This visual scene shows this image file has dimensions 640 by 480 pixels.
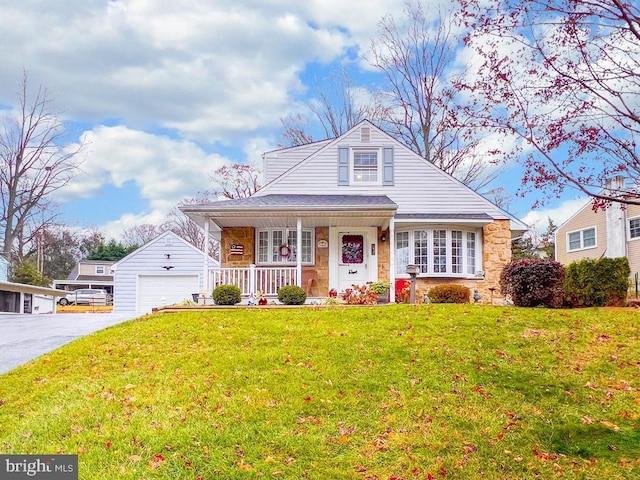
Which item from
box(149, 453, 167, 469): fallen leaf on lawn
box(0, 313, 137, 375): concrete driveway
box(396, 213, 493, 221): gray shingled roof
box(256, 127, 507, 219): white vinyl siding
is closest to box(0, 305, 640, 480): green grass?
box(149, 453, 167, 469): fallen leaf on lawn

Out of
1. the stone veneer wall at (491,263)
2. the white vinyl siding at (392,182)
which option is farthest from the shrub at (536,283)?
the white vinyl siding at (392,182)

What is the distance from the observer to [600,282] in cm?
1176

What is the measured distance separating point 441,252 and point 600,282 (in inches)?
166

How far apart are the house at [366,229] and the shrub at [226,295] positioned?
52.0 inches

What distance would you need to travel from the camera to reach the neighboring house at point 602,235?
22.7 m

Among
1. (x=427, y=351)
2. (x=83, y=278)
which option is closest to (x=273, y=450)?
(x=427, y=351)

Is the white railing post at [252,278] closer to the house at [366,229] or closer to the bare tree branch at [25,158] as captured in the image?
the house at [366,229]

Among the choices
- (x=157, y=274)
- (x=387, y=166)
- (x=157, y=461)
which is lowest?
(x=157, y=461)

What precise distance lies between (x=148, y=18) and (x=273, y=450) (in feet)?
38.2

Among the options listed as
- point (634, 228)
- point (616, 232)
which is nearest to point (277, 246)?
point (616, 232)

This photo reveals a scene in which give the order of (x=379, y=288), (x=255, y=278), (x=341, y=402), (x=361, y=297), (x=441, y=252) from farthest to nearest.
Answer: (x=441, y=252) < (x=255, y=278) < (x=379, y=288) < (x=361, y=297) < (x=341, y=402)

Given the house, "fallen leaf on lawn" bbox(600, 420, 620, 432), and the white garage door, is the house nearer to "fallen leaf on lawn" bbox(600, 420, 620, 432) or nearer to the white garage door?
the white garage door

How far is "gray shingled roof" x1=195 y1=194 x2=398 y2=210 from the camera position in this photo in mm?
13219

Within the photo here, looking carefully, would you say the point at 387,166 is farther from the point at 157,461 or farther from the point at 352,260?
the point at 157,461
